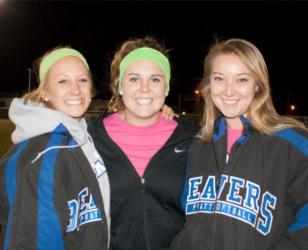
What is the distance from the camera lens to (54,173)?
2.41 m

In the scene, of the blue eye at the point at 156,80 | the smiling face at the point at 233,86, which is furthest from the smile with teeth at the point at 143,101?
the smiling face at the point at 233,86

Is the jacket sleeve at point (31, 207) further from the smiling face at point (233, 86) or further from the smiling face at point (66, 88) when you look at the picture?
the smiling face at point (233, 86)

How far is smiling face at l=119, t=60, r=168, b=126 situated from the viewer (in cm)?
309

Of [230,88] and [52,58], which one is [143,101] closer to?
[230,88]

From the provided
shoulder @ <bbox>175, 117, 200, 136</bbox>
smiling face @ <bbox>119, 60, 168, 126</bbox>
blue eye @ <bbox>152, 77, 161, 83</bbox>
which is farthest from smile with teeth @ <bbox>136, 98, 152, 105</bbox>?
shoulder @ <bbox>175, 117, 200, 136</bbox>

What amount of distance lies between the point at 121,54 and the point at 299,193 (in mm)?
1861

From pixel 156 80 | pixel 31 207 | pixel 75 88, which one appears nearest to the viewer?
pixel 31 207

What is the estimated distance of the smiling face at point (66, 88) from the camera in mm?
2982

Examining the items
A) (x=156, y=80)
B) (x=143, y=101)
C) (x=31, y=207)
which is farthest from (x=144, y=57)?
(x=31, y=207)

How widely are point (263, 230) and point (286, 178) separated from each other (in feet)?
1.32

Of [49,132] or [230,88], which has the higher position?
[230,88]

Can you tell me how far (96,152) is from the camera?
9.51 feet

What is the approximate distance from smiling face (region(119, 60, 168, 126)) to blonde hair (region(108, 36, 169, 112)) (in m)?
0.22

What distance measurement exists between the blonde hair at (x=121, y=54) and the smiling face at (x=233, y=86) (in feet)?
2.15
